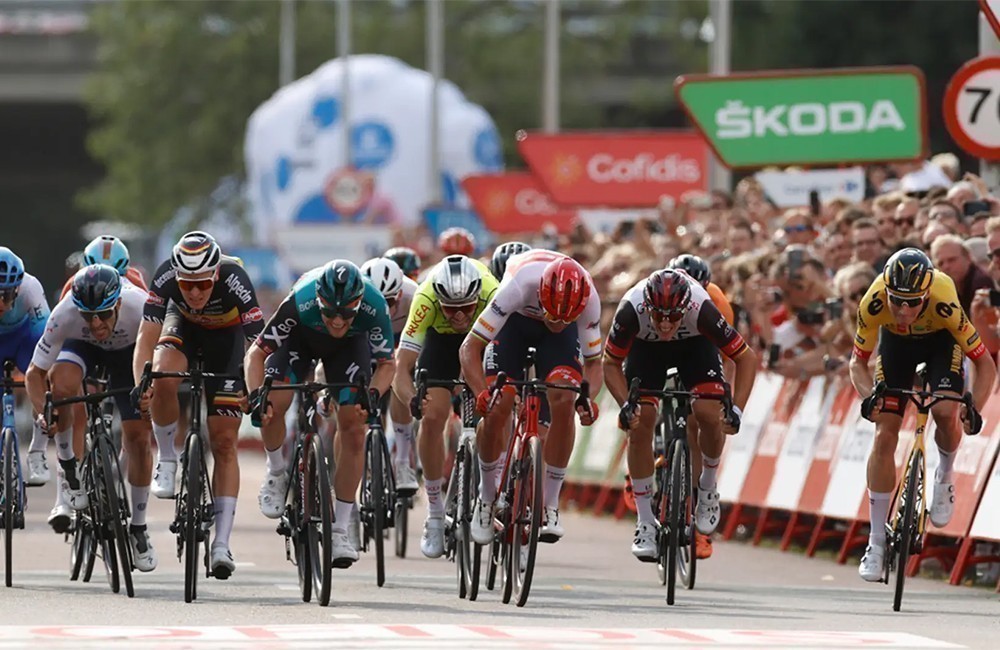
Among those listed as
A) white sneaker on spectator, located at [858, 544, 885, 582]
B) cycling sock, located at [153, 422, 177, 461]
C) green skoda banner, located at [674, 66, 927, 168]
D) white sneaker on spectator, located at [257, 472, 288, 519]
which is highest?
green skoda banner, located at [674, 66, 927, 168]

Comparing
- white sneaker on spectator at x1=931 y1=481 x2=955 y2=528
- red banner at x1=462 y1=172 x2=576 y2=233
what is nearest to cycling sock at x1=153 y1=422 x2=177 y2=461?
white sneaker on spectator at x1=931 y1=481 x2=955 y2=528

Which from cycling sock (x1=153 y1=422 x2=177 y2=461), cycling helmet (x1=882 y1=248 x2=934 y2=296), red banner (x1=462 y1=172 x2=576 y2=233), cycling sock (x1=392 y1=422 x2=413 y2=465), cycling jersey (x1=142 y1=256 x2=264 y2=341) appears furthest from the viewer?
red banner (x1=462 y1=172 x2=576 y2=233)

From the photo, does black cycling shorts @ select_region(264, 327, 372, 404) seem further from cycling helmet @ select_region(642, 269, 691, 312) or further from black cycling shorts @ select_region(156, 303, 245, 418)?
cycling helmet @ select_region(642, 269, 691, 312)

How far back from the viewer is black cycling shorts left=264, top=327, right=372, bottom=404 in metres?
15.2

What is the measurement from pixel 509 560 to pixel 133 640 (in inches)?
114

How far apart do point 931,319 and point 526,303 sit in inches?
86.3

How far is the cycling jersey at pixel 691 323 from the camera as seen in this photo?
15.5m

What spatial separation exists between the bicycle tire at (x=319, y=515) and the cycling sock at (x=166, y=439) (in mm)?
1457

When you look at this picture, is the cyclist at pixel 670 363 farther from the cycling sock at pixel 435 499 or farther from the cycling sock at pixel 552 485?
the cycling sock at pixel 435 499

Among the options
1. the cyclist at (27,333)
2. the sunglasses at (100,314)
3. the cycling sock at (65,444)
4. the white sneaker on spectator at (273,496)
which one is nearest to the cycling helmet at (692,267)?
the white sneaker on spectator at (273,496)

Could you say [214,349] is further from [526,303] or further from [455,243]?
[455,243]

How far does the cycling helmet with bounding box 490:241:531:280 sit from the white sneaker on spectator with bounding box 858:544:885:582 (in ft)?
11.2

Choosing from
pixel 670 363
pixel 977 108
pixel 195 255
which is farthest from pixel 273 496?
pixel 977 108

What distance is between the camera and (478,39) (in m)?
70.8
